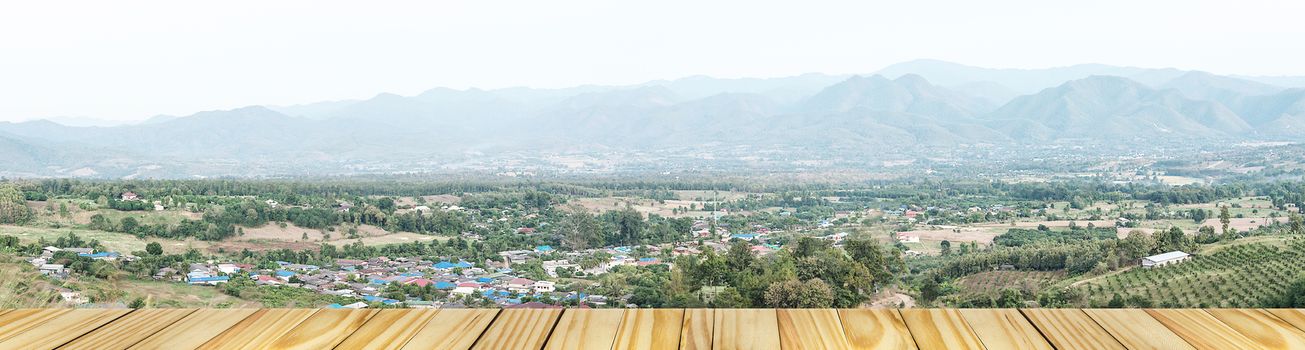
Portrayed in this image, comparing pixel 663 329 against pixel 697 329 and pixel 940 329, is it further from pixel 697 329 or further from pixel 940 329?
pixel 940 329

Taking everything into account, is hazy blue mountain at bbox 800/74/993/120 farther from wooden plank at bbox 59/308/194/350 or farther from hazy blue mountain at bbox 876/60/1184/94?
wooden plank at bbox 59/308/194/350

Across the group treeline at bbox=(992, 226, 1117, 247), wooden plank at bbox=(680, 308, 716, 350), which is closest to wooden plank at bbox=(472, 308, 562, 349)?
wooden plank at bbox=(680, 308, 716, 350)

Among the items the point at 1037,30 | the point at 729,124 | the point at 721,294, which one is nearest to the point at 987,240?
the point at 1037,30

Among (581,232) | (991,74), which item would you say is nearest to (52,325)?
(581,232)

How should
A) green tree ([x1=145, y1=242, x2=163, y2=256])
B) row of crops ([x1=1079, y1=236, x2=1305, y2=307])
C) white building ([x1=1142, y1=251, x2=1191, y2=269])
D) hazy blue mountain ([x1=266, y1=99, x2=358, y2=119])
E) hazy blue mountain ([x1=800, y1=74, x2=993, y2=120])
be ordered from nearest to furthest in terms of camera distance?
row of crops ([x1=1079, y1=236, x2=1305, y2=307])
white building ([x1=1142, y1=251, x2=1191, y2=269])
green tree ([x1=145, y1=242, x2=163, y2=256])
hazy blue mountain ([x1=800, y1=74, x2=993, y2=120])
hazy blue mountain ([x1=266, y1=99, x2=358, y2=119])

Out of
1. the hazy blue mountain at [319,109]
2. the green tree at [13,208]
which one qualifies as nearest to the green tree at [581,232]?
the green tree at [13,208]

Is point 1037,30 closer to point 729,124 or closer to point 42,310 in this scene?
point 42,310

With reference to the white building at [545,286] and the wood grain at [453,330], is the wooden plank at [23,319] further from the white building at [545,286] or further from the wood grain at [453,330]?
the white building at [545,286]
